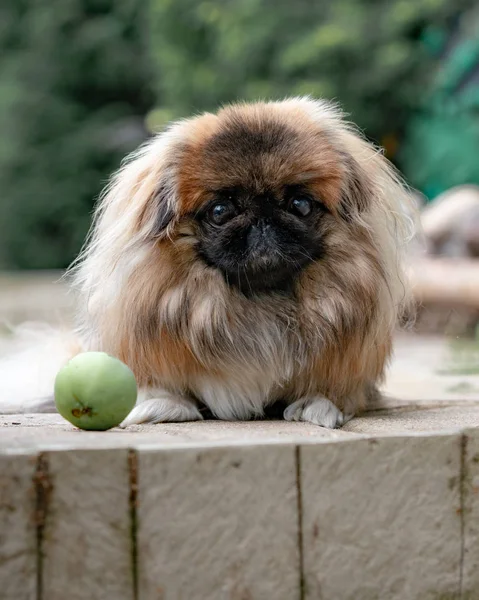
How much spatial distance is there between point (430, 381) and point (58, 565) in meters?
2.46

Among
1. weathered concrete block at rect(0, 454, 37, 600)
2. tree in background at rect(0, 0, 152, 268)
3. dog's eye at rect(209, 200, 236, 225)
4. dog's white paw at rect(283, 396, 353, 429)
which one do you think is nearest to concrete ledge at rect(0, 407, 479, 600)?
weathered concrete block at rect(0, 454, 37, 600)

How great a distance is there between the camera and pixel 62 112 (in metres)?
15.3

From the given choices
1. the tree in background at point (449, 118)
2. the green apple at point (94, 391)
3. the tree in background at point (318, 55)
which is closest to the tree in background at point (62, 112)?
the tree in background at point (318, 55)

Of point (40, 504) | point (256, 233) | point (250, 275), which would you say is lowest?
point (40, 504)

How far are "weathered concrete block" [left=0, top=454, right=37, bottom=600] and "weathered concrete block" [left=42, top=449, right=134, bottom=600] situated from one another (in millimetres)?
34

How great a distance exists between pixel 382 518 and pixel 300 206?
897 millimetres

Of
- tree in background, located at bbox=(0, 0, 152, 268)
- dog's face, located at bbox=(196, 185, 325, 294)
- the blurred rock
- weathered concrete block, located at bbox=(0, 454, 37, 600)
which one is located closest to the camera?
weathered concrete block, located at bbox=(0, 454, 37, 600)

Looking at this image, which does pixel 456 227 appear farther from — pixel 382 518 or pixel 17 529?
pixel 17 529

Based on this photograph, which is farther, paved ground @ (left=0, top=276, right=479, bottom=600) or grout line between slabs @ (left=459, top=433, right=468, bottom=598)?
grout line between slabs @ (left=459, top=433, right=468, bottom=598)

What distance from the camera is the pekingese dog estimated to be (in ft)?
8.66

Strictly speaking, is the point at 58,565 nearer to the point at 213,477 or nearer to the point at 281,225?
the point at 213,477

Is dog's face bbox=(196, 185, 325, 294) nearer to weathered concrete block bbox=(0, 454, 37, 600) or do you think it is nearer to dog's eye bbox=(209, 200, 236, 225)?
dog's eye bbox=(209, 200, 236, 225)

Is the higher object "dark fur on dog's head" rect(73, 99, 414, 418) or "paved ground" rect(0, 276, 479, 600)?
"dark fur on dog's head" rect(73, 99, 414, 418)

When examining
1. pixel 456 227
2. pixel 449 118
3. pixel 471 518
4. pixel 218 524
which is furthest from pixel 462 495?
pixel 449 118
